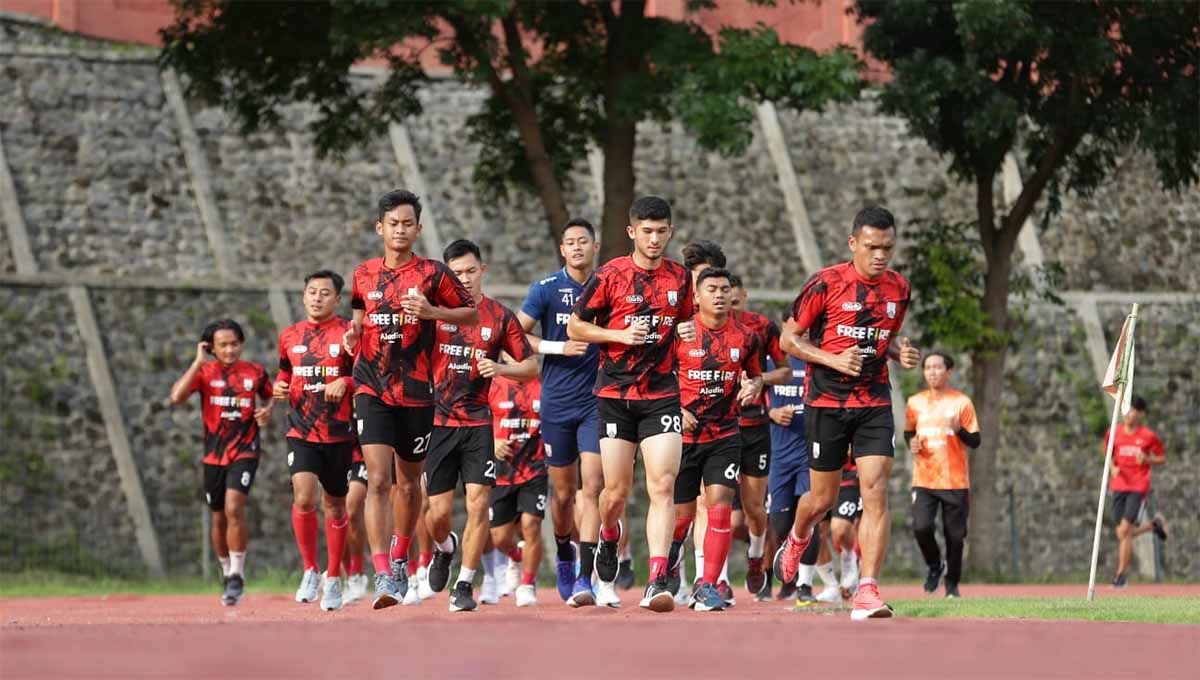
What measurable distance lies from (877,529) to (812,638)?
7.38ft

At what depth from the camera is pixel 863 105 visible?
3891cm

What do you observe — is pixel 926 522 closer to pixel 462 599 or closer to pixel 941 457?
pixel 941 457

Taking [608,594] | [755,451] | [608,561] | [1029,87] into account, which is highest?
[1029,87]

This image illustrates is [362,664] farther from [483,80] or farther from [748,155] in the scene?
[748,155]

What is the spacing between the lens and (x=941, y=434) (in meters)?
18.2

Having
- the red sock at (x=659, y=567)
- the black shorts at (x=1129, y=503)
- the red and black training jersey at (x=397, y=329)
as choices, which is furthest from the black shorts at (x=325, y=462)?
the black shorts at (x=1129, y=503)

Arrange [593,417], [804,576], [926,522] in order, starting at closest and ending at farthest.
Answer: [593,417], [804,576], [926,522]

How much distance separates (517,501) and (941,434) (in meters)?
4.24

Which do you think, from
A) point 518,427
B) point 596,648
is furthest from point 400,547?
point 596,648

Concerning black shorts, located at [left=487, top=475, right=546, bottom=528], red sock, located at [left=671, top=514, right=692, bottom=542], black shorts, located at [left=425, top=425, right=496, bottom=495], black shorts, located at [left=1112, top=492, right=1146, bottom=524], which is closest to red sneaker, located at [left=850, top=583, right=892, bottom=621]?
red sock, located at [left=671, top=514, right=692, bottom=542]

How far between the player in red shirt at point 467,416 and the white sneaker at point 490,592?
1168 millimetres

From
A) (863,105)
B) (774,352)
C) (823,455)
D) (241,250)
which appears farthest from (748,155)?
(823,455)

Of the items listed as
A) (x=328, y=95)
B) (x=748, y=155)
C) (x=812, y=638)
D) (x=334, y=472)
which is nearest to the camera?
(x=812, y=638)

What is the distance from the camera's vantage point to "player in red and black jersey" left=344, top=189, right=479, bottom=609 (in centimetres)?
1322
